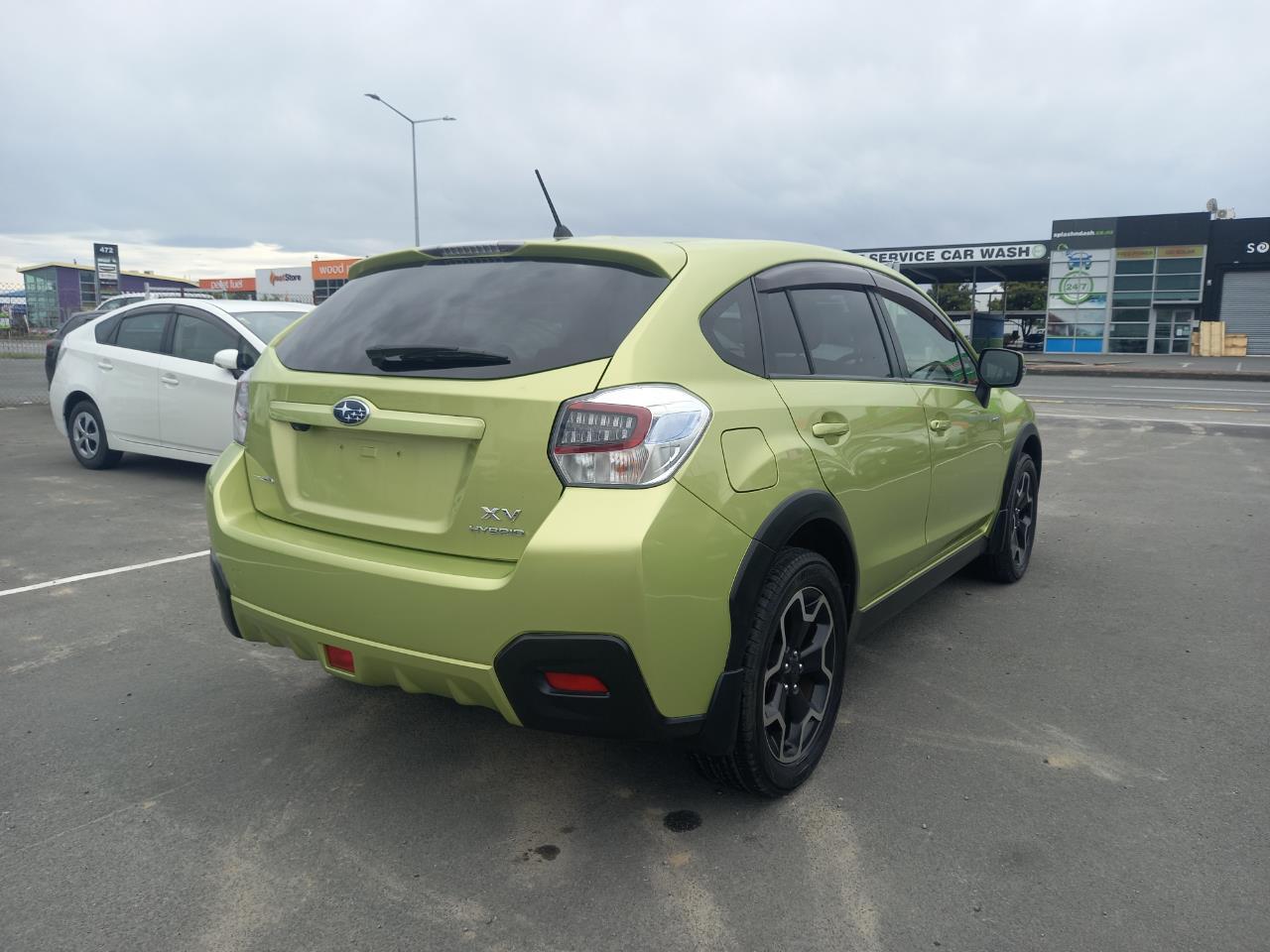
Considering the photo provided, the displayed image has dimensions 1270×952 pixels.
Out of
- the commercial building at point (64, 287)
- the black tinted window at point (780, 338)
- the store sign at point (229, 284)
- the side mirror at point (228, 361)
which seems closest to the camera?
the black tinted window at point (780, 338)

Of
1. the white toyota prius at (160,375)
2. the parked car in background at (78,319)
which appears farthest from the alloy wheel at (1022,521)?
the parked car in background at (78,319)

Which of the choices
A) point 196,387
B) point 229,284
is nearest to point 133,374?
point 196,387

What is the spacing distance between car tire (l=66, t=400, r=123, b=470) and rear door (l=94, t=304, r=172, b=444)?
0.20 m

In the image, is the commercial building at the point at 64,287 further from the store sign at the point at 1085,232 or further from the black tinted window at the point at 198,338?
the store sign at the point at 1085,232

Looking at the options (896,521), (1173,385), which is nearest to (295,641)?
(896,521)

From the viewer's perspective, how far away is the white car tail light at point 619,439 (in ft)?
7.89

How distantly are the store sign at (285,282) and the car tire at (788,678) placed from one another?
65338mm

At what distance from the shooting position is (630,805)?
9.53ft

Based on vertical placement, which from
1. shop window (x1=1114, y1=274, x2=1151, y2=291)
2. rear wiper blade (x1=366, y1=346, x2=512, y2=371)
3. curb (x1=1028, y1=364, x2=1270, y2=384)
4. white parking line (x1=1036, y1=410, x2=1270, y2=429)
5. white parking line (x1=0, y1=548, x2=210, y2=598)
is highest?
shop window (x1=1114, y1=274, x2=1151, y2=291)

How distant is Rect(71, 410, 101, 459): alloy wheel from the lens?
28.8ft

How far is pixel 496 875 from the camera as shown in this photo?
8.30 ft

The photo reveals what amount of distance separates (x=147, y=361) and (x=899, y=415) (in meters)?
6.89

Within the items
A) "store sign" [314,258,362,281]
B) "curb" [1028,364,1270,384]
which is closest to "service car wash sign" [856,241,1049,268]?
"curb" [1028,364,1270,384]

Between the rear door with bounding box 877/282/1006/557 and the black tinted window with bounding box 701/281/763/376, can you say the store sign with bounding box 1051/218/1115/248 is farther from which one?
the black tinted window with bounding box 701/281/763/376
